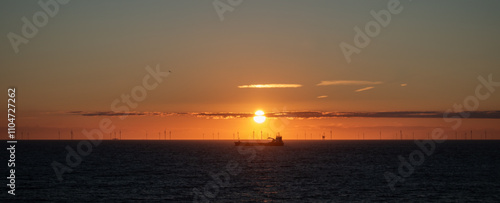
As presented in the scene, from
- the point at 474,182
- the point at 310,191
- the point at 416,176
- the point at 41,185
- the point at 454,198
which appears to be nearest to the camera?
the point at 454,198

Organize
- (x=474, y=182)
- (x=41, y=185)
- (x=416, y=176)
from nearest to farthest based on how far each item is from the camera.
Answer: (x=41, y=185)
(x=474, y=182)
(x=416, y=176)

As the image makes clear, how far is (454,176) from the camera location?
11488 centimetres

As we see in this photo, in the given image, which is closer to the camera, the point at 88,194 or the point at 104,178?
the point at 88,194

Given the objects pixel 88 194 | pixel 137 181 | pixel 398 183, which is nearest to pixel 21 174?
pixel 137 181

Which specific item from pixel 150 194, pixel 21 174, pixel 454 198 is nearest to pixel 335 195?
pixel 454 198

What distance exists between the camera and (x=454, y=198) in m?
80.6

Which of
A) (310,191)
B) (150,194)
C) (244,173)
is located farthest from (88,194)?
(244,173)

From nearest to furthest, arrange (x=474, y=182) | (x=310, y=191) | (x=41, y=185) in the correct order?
(x=310, y=191), (x=41, y=185), (x=474, y=182)

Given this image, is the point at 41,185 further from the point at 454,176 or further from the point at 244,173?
the point at 454,176

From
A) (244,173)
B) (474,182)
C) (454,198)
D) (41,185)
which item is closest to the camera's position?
(454,198)

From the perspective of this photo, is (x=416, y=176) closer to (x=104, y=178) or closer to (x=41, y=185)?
(x=104, y=178)

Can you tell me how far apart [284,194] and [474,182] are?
41583 millimetres

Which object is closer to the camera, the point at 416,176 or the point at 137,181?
the point at 137,181

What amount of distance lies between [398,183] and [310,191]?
2132cm
